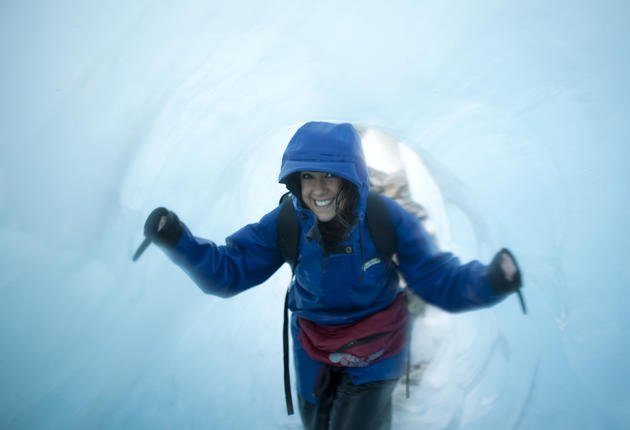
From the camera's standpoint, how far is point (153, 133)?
1.95m

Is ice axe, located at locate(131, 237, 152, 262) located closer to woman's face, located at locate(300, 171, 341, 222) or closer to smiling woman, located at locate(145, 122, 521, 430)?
smiling woman, located at locate(145, 122, 521, 430)

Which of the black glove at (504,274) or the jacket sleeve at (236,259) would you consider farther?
the jacket sleeve at (236,259)

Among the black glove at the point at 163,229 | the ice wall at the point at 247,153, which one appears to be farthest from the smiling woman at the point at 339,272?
the ice wall at the point at 247,153

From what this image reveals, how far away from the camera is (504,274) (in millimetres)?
1310

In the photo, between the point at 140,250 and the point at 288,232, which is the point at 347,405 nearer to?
the point at 288,232

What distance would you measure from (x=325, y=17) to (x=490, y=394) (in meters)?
2.22

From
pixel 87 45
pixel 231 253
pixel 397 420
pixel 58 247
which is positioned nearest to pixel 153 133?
pixel 87 45

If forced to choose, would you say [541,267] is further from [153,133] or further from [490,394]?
[153,133]

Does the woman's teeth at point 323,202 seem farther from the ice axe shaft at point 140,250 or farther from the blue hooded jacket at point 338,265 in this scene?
the ice axe shaft at point 140,250

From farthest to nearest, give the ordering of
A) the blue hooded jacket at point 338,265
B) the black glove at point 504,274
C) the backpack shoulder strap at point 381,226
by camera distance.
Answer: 1. the backpack shoulder strap at point 381,226
2. the blue hooded jacket at point 338,265
3. the black glove at point 504,274

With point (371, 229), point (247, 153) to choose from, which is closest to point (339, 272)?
point (371, 229)

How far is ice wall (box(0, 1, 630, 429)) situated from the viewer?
1.46 meters

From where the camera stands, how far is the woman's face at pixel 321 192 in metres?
1.46

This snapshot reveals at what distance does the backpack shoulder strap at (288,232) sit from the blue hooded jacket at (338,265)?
2 cm
